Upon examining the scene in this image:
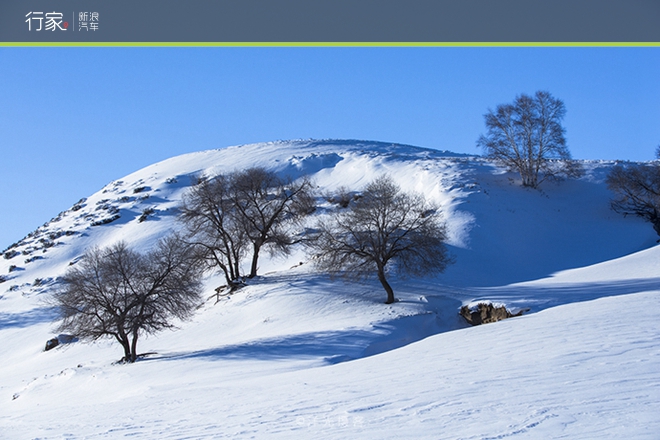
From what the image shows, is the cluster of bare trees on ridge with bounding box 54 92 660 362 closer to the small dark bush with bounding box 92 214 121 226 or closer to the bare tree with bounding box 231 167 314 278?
the bare tree with bounding box 231 167 314 278

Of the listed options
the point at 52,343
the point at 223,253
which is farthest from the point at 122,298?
the point at 223,253

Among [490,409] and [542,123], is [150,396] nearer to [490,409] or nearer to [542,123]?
[490,409]

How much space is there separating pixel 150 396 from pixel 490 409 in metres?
8.53

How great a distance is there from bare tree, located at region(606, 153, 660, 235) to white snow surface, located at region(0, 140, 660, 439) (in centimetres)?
100

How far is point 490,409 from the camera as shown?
22.3ft

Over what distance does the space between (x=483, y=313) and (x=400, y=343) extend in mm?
4322

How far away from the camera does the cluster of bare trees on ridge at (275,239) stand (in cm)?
2138

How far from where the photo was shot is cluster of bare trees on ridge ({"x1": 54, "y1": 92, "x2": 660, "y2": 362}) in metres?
21.4

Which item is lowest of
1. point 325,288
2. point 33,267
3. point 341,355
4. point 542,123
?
point 341,355

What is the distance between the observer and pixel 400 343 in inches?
751

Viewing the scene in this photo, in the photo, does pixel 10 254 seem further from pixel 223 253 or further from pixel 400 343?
pixel 400 343

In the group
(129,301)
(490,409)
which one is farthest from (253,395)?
(129,301)

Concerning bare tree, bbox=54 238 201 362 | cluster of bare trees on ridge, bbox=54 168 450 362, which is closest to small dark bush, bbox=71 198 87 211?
cluster of bare trees on ridge, bbox=54 168 450 362

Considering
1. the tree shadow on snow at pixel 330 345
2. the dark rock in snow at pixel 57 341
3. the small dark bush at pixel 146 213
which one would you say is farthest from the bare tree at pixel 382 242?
the small dark bush at pixel 146 213
